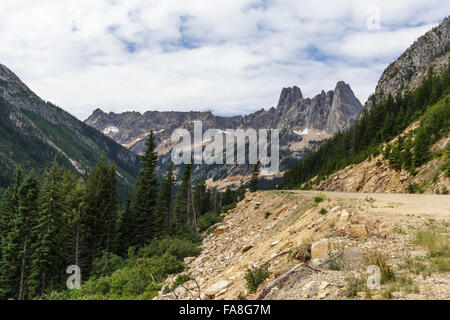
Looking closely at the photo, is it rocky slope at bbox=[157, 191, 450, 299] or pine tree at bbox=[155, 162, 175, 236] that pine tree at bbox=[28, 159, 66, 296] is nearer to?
pine tree at bbox=[155, 162, 175, 236]

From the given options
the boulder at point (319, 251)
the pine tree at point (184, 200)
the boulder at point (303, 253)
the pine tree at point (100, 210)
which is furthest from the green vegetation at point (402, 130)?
the pine tree at point (100, 210)

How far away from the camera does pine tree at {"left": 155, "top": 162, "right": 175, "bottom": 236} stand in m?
39.4

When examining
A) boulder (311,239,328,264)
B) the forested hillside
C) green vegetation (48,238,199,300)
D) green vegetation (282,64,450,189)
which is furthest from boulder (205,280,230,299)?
green vegetation (282,64,450,189)

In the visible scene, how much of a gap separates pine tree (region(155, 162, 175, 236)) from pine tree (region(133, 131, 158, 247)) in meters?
1.26

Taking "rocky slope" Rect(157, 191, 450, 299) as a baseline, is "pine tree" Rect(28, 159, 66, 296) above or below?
below

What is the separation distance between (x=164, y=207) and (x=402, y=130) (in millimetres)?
51381

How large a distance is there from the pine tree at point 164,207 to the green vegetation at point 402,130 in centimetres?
3504

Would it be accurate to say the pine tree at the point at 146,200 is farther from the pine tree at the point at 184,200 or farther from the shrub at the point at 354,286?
the shrub at the point at 354,286

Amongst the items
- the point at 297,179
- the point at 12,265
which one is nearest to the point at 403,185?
the point at 12,265


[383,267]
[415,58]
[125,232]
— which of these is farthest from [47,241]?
[415,58]

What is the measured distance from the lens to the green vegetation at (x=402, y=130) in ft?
121

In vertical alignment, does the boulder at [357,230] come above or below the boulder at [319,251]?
above
